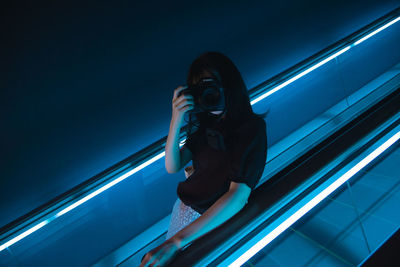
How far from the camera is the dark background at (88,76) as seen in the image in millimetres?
1639

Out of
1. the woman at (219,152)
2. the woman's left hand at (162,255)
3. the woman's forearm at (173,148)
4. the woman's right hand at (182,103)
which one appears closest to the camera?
the woman's left hand at (162,255)

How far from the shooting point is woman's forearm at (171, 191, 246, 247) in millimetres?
699

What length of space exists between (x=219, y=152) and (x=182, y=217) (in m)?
0.35

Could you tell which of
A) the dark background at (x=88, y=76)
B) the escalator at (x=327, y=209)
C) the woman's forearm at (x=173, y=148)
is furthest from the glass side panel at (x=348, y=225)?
the dark background at (x=88, y=76)

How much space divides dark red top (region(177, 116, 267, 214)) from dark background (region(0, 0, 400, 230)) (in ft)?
3.94

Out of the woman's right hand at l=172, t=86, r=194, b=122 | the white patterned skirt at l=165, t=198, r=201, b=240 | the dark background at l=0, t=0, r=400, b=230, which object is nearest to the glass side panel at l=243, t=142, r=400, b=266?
the white patterned skirt at l=165, t=198, r=201, b=240

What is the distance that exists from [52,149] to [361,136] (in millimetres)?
1998

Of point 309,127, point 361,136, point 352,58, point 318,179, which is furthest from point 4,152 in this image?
point 352,58

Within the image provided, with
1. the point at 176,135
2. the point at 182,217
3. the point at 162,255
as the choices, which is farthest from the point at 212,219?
the point at 176,135

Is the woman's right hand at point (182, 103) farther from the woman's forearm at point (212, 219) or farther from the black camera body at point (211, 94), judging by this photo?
the woman's forearm at point (212, 219)

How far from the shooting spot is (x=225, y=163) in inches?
35.6

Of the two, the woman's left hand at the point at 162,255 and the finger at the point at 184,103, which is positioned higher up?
the finger at the point at 184,103

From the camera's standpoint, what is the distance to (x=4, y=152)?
A: 1.67m

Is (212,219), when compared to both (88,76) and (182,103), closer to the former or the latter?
(182,103)
